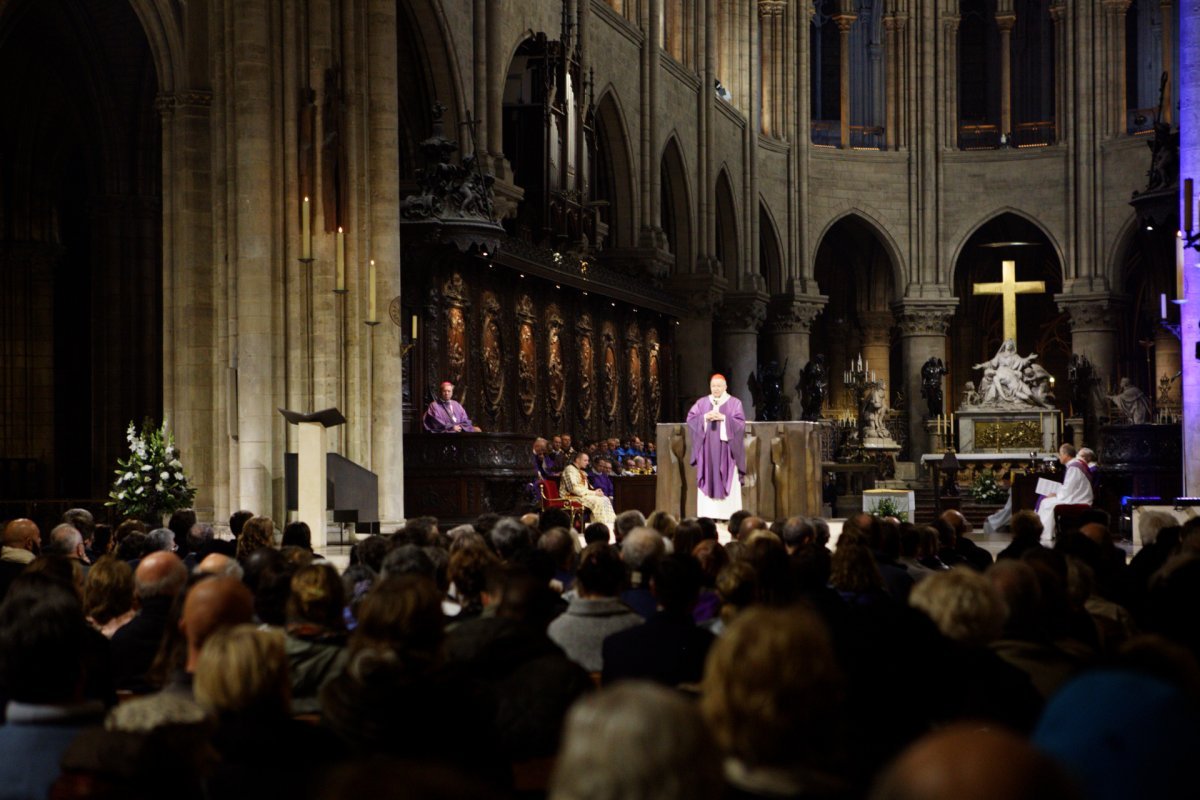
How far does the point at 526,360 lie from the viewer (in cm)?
2453

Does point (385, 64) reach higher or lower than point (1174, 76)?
lower

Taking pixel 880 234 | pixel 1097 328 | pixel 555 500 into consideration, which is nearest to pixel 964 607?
pixel 555 500

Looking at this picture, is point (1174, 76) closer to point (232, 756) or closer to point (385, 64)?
point (385, 64)

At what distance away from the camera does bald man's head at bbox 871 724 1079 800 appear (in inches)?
71.6

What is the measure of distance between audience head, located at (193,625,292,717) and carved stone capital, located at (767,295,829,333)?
35237 mm

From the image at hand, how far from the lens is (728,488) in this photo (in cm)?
1681

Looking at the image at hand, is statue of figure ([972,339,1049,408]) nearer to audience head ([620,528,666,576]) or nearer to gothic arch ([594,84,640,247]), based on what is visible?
gothic arch ([594,84,640,247])

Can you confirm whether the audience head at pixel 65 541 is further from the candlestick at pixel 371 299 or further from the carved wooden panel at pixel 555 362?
the carved wooden panel at pixel 555 362

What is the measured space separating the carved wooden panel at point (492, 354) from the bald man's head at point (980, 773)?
20810mm

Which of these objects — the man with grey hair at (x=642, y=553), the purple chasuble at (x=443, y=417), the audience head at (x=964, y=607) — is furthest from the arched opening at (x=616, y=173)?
the audience head at (x=964, y=607)

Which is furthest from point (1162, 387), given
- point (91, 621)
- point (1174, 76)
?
point (91, 621)

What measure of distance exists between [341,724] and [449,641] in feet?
3.98

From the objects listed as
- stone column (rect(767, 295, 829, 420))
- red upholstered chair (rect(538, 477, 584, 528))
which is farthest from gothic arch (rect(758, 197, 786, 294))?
red upholstered chair (rect(538, 477, 584, 528))

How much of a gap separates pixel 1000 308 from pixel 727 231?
11.2 metres
